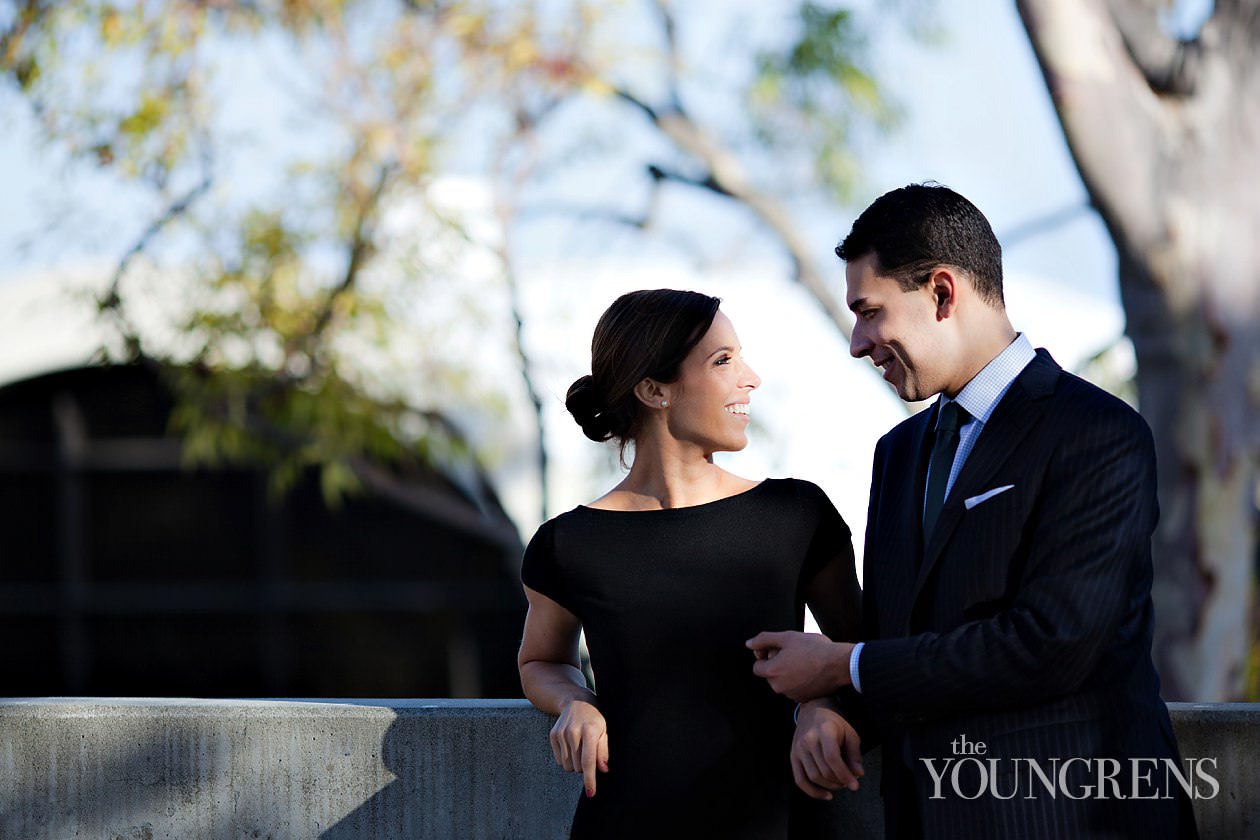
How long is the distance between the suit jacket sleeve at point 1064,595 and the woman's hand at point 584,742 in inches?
23.1

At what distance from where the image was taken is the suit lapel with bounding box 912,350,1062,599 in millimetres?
2391

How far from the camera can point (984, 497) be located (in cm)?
238

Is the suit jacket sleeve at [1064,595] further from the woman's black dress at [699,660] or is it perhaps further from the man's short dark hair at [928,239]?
the woman's black dress at [699,660]

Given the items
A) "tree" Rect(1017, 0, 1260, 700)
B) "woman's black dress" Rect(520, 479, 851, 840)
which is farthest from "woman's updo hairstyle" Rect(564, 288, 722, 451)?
"tree" Rect(1017, 0, 1260, 700)

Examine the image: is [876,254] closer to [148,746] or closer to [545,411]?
[148,746]

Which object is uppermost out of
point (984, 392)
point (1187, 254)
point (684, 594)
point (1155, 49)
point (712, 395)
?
point (1155, 49)

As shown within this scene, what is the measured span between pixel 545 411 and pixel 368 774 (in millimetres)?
6337

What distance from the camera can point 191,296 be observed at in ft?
30.2

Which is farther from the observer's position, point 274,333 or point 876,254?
point 274,333

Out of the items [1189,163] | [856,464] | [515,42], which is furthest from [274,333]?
[1189,163]

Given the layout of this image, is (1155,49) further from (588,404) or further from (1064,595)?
(1064,595)

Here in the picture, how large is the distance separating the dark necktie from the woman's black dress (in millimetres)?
296

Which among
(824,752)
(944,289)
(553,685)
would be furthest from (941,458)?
(553,685)

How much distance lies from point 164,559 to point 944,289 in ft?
41.3
